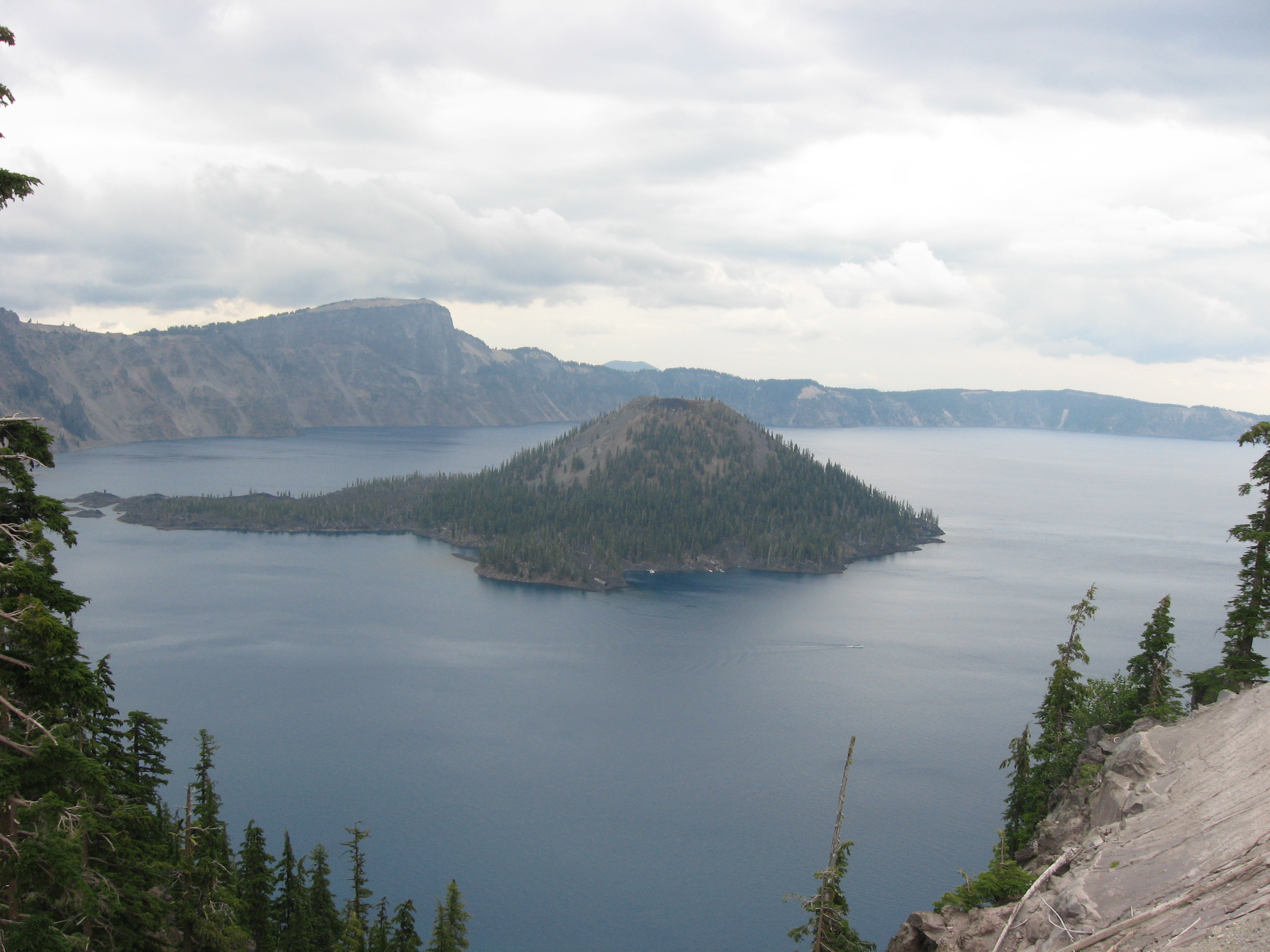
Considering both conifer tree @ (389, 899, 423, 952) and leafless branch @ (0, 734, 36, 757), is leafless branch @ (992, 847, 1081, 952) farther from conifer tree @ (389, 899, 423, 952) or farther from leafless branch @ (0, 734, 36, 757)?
conifer tree @ (389, 899, 423, 952)

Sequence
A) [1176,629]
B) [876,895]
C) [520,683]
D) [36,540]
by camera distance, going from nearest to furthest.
Answer: [36,540], [876,895], [520,683], [1176,629]

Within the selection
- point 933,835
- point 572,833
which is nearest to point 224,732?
point 572,833

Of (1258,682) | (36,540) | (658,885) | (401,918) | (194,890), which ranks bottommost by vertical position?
(658,885)

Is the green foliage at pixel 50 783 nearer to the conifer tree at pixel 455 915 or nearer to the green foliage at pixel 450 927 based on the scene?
the green foliage at pixel 450 927

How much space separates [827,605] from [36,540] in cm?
15486

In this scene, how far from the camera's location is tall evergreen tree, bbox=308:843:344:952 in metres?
44.9

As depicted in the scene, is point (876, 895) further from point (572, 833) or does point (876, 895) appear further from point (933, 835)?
point (572, 833)

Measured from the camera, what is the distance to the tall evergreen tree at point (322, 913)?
44906 mm

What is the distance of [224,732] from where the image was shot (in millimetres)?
92000

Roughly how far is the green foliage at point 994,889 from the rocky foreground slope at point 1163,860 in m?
3.30

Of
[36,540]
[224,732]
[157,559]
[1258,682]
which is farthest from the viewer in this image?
[157,559]

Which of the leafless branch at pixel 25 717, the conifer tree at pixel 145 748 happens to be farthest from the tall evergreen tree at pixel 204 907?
the leafless branch at pixel 25 717

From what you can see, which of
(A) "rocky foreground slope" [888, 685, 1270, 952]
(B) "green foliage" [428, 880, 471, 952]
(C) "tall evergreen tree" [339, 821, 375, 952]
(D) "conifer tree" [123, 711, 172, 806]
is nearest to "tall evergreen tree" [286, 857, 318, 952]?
(C) "tall evergreen tree" [339, 821, 375, 952]

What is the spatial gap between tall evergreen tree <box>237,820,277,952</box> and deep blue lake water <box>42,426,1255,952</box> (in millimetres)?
19246
